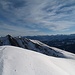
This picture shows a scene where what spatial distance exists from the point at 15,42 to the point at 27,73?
74.3 metres

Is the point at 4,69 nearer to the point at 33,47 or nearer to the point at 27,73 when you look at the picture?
A: the point at 27,73

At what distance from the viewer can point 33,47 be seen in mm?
72312

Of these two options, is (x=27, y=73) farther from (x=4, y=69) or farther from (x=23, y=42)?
(x=23, y=42)

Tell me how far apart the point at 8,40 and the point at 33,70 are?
3038 inches

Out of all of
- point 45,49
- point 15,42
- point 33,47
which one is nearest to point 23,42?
point 15,42

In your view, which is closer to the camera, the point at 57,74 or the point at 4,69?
the point at 4,69

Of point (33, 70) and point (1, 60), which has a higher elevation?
point (1, 60)

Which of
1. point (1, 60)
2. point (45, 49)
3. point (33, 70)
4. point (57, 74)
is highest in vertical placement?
point (1, 60)

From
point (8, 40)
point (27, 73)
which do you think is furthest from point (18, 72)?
point (8, 40)

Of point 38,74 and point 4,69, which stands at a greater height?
point 4,69

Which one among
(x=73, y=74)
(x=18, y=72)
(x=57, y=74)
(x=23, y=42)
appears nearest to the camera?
(x=18, y=72)

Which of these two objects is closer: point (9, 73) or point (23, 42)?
point (9, 73)

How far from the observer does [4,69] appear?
780 centimetres

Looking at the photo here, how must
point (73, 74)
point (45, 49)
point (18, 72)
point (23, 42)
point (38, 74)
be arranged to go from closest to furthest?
point (18, 72), point (38, 74), point (73, 74), point (45, 49), point (23, 42)
